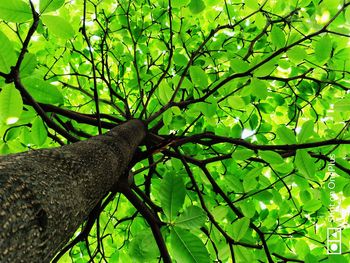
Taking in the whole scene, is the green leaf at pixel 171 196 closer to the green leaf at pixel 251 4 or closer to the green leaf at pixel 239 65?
the green leaf at pixel 239 65

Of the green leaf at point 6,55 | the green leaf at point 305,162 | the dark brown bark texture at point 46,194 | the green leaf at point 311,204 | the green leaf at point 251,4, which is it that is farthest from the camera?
the green leaf at point 311,204

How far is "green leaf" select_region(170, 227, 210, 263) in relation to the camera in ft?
3.52

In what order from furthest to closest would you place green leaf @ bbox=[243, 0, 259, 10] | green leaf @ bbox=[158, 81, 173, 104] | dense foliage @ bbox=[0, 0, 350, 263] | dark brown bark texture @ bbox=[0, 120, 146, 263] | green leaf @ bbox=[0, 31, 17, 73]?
green leaf @ bbox=[243, 0, 259, 10] → green leaf @ bbox=[158, 81, 173, 104] → dense foliage @ bbox=[0, 0, 350, 263] → green leaf @ bbox=[0, 31, 17, 73] → dark brown bark texture @ bbox=[0, 120, 146, 263]

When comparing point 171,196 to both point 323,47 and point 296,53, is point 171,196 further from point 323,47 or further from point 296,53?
point 323,47

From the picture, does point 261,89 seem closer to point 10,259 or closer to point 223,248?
point 223,248

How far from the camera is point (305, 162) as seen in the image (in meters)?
1.26

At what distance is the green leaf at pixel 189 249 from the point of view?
1073 mm

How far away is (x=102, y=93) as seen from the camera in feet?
11.3

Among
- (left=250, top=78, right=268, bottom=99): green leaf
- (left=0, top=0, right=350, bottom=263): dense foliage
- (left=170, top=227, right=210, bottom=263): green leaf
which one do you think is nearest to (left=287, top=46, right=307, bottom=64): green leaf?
(left=0, top=0, right=350, bottom=263): dense foliage

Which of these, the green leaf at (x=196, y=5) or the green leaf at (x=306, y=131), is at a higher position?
the green leaf at (x=196, y=5)

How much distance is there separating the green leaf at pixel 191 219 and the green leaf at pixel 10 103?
615 millimetres

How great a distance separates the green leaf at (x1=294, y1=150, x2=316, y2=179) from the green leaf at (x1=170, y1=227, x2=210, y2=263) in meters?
0.50

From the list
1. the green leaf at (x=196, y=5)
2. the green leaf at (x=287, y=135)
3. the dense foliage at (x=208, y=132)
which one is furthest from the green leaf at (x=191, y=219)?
the green leaf at (x=196, y=5)

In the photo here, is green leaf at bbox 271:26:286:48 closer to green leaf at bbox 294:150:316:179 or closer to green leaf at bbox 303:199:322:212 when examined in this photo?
green leaf at bbox 294:150:316:179
